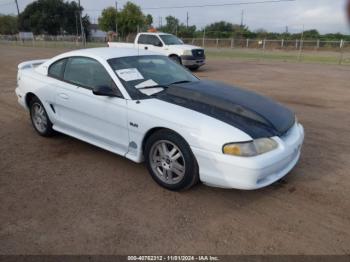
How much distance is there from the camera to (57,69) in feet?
16.0

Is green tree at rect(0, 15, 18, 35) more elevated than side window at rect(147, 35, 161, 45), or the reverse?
green tree at rect(0, 15, 18, 35)

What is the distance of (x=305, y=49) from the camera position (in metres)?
37.1

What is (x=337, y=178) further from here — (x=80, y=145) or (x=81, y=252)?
(x=80, y=145)

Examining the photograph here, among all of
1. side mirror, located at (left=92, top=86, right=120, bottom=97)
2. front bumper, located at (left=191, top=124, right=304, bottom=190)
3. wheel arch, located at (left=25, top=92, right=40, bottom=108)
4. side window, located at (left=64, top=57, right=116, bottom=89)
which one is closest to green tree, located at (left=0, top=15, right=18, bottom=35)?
wheel arch, located at (left=25, top=92, right=40, bottom=108)

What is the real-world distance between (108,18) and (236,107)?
192 ft

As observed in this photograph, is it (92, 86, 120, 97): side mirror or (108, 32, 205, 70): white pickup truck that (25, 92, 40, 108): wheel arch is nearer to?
(92, 86, 120, 97): side mirror

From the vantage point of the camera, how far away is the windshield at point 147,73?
4.01 m

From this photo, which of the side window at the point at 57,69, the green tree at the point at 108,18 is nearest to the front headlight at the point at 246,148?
the side window at the point at 57,69

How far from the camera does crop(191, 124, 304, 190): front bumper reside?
313cm

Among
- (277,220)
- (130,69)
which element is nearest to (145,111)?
(130,69)

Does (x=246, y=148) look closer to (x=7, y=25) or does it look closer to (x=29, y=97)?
(x=29, y=97)

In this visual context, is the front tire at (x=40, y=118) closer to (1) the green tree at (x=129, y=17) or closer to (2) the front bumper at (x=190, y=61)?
(2) the front bumper at (x=190, y=61)

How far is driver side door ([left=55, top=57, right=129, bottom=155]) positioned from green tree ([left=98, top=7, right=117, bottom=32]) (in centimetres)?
5608

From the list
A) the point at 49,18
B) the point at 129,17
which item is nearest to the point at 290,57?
the point at 129,17
